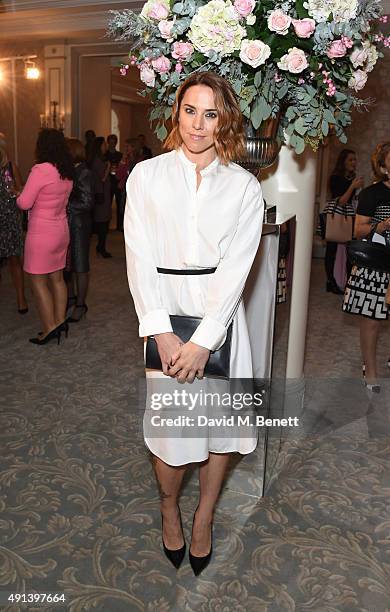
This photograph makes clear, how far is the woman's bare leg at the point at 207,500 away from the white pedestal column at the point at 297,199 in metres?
1.27

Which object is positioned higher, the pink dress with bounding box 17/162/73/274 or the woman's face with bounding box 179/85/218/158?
the woman's face with bounding box 179/85/218/158

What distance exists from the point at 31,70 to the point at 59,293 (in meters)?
7.02

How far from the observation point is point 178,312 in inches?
84.8

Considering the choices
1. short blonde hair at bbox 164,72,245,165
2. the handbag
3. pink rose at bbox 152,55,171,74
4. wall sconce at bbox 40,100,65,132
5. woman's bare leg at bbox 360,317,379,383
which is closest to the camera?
short blonde hair at bbox 164,72,245,165

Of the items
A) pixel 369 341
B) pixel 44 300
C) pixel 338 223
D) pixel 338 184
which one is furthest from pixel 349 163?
pixel 44 300

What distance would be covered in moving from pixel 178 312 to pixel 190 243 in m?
0.26

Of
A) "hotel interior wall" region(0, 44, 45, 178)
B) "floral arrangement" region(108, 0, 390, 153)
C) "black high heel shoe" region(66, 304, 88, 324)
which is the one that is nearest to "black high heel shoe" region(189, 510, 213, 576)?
"floral arrangement" region(108, 0, 390, 153)

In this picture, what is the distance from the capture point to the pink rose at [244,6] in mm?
2135

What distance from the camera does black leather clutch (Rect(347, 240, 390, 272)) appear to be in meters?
3.72

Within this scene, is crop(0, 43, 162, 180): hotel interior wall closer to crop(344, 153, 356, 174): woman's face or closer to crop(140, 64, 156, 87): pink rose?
crop(344, 153, 356, 174): woman's face

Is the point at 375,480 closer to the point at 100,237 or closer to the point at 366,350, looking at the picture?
the point at 366,350

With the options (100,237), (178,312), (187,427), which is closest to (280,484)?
(187,427)

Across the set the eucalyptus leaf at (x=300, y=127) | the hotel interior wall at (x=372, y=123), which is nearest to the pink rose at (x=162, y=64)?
the eucalyptus leaf at (x=300, y=127)

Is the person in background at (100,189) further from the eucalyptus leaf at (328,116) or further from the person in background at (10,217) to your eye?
the eucalyptus leaf at (328,116)
